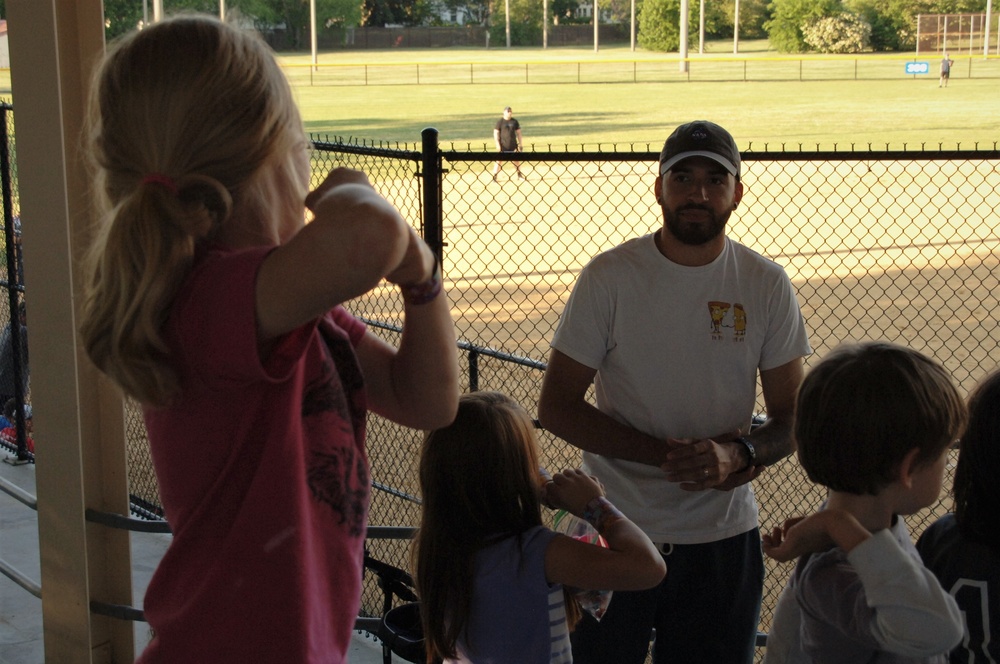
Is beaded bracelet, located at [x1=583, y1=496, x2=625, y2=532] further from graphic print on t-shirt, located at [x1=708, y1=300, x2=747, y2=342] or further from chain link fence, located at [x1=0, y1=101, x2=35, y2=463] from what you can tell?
chain link fence, located at [x1=0, y1=101, x2=35, y2=463]

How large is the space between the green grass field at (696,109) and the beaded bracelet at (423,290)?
23.4m

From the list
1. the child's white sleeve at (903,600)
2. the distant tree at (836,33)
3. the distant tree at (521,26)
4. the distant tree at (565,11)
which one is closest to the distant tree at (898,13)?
the distant tree at (836,33)

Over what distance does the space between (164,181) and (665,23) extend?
74.3m

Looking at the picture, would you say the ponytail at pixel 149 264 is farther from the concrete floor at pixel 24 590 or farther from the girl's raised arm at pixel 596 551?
the concrete floor at pixel 24 590

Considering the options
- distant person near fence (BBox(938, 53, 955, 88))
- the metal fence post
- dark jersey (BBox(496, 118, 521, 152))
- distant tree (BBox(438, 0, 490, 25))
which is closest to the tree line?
distant tree (BBox(438, 0, 490, 25))

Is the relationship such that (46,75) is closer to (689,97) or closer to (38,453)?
(38,453)

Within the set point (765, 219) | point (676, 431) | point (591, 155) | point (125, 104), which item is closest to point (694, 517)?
point (676, 431)

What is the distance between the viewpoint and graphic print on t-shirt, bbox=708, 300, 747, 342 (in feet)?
8.25

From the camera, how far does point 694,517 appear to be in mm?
2496

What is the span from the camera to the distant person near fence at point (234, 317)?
1.03 meters

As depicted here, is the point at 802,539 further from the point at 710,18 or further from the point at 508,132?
the point at 710,18

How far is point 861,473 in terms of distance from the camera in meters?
1.64

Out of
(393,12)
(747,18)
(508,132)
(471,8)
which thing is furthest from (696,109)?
(471,8)

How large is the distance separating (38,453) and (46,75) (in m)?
0.92
